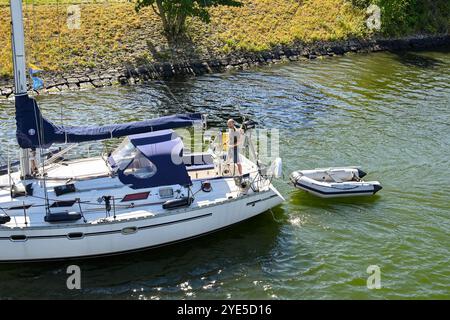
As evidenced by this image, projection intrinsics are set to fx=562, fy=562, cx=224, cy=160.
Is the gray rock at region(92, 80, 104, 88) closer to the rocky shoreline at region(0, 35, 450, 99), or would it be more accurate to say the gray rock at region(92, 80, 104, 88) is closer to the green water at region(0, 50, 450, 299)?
the rocky shoreline at region(0, 35, 450, 99)

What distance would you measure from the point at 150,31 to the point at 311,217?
31036mm

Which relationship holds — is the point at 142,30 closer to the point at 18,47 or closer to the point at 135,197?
the point at 18,47

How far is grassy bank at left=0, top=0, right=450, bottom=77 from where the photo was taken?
45938 mm

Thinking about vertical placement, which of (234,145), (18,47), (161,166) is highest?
(18,47)

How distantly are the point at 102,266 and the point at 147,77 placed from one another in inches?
1042

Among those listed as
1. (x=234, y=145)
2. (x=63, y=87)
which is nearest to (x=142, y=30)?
(x=63, y=87)

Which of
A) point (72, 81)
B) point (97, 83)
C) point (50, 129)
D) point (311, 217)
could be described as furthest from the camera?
point (97, 83)

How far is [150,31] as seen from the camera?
50.7 metres

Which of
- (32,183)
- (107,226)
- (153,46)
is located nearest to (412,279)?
(107,226)

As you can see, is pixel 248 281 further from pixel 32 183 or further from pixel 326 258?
pixel 32 183

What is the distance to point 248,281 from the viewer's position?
2078 centimetres

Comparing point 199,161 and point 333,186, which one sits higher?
point 199,161

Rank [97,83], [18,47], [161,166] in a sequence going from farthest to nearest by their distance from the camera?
[97,83] < [161,166] < [18,47]

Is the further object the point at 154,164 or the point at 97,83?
the point at 97,83
